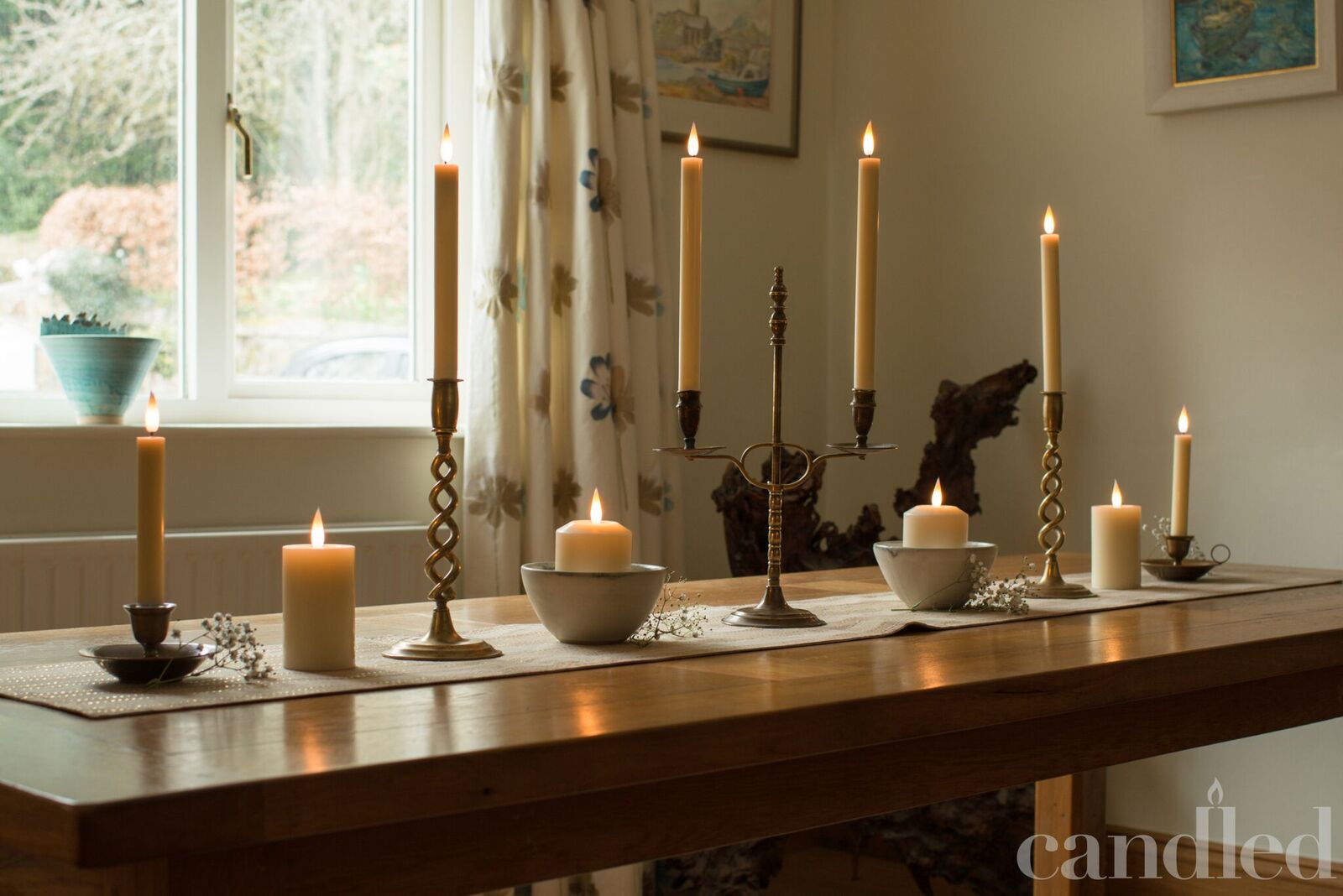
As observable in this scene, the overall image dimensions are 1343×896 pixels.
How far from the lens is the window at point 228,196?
254 cm

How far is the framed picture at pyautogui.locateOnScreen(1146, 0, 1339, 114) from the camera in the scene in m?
2.70

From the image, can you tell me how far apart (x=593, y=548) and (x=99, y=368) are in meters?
1.46

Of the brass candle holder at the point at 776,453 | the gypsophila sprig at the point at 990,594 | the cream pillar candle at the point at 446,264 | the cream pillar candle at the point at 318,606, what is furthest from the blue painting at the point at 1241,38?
the cream pillar candle at the point at 318,606

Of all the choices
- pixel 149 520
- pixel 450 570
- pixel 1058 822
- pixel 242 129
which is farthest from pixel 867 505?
pixel 149 520

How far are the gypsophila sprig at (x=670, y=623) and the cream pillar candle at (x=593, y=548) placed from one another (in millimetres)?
103

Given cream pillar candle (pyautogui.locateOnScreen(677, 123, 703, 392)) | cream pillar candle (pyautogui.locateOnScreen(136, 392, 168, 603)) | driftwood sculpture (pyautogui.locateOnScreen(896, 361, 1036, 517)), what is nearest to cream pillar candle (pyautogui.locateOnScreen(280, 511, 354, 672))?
cream pillar candle (pyautogui.locateOnScreen(136, 392, 168, 603))

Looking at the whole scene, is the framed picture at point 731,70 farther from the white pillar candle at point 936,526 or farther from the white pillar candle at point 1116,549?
the white pillar candle at point 936,526

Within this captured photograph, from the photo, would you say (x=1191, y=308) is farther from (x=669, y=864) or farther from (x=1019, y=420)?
(x=669, y=864)

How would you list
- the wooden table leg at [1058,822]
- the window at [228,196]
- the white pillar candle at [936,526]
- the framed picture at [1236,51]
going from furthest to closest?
the framed picture at [1236,51]
the window at [228,196]
the wooden table leg at [1058,822]
the white pillar candle at [936,526]

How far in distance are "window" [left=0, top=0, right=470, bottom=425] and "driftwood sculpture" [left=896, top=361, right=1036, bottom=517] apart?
112 centimetres

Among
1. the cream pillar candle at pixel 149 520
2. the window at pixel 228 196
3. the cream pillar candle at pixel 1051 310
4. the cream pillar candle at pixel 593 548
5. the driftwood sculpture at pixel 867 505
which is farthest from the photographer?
the driftwood sculpture at pixel 867 505

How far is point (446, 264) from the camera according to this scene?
1.17m

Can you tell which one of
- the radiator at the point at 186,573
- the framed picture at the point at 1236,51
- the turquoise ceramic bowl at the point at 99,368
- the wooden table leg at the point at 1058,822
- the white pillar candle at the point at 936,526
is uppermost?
the framed picture at the point at 1236,51

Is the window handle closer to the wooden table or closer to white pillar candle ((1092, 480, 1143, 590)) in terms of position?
the wooden table
